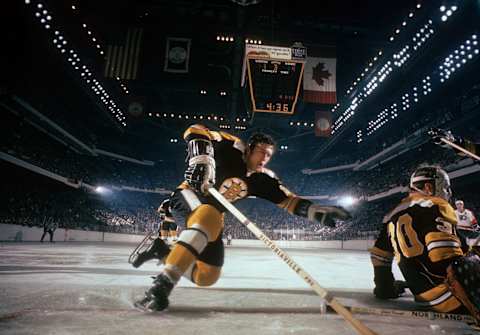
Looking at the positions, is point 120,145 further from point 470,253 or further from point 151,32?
point 470,253

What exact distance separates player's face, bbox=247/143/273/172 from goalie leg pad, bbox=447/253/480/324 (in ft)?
6.21

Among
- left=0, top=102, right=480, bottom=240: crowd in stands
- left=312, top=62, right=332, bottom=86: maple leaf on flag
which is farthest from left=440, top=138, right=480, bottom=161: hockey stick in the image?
left=0, top=102, right=480, bottom=240: crowd in stands

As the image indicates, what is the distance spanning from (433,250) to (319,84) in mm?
12999

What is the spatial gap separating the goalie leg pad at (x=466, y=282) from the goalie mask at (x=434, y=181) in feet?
2.46

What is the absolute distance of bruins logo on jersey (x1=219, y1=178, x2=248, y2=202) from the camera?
3.17 meters

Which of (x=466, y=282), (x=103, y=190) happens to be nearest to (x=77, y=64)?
(x=103, y=190)

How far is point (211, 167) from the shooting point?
2770 mm

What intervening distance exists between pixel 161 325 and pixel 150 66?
71.0ft

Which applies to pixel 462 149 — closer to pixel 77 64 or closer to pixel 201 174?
pixel 201 174

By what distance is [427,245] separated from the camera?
2646 millimetres

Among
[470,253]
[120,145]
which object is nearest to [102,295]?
[470,253]

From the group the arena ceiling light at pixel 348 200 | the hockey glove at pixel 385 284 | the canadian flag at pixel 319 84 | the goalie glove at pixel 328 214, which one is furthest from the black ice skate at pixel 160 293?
the arena ceiling light at pixel 348 200

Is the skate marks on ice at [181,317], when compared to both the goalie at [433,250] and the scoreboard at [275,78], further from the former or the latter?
the scoreboard at [275,78]

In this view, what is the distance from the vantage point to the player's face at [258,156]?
3.22 metres
